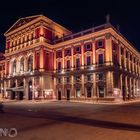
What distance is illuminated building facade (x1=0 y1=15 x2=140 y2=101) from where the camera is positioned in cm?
4095

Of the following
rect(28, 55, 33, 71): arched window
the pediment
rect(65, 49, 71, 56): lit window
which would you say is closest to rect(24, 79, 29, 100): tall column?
rect(28, 55, 33, 71): arched window

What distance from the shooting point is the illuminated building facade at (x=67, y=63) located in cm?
4095

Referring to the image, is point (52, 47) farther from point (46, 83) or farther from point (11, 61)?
point (11, 61)

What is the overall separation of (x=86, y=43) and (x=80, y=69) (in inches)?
264

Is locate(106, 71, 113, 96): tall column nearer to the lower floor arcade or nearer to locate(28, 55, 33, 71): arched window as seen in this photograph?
the lower floor arcade

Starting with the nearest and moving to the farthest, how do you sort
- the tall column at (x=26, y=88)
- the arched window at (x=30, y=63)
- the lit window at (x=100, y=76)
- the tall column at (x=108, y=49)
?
the tall column at (x=108, y=49) → the lit window at (x=100, y=76) → the tall column at (x=26, y=88) → the arched window at (x=30, y=63)

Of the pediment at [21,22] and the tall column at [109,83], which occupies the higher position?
the pediment at [21,22]

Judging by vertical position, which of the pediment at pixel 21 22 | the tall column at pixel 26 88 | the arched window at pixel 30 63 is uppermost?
the pediment at pixel 21 22

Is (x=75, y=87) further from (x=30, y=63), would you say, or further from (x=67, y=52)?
(x=30, y=63)

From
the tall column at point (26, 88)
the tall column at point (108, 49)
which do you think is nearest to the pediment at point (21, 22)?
the tall column at point (26, 88)

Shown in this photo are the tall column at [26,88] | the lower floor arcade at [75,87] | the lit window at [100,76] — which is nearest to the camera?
the lower floor arcade at [75,87]

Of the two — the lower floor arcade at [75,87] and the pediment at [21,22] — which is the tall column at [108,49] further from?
the pediment at [21,22]

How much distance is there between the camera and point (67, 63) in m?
48.8

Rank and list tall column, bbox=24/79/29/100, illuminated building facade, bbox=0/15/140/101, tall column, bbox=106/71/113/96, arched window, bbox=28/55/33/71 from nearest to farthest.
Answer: tall column, bbox=106/71/113/96 < illuminated building facade, bbox=0/15/140/101 < tall column, bbox=24/79/29/100 < arched window, bbox=28/55/33/71
